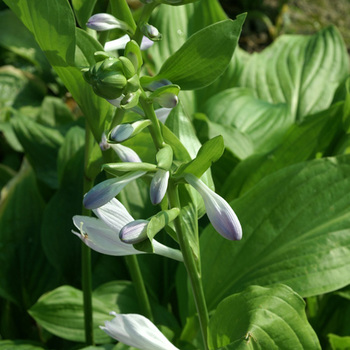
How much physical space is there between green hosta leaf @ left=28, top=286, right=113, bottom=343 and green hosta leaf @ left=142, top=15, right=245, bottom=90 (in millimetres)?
718

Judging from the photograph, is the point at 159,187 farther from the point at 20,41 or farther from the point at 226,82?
the point at 20,41

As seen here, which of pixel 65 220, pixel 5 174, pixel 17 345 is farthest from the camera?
pixel 5 174

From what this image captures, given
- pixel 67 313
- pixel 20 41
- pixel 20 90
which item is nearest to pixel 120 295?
pixel 67 313

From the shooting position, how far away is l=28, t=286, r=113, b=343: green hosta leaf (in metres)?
1.41

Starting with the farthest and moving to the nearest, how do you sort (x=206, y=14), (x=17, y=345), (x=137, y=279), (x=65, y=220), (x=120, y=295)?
1. (x=206, y=14)
2. (x=65, y=220)
3. (x=120, y=295)
4. (x=17, y=345)
5. (x=137, y=279)

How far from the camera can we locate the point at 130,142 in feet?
3.76

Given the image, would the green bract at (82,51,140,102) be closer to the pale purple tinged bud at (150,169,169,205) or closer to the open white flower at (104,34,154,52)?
the pale purple tinged bud at (150,169,169,205)

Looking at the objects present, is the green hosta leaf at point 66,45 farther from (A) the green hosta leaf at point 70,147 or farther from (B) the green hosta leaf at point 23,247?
(B) the green hosta leaf at point 23,247

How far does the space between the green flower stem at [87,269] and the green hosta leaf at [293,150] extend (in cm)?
54

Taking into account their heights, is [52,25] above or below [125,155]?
above


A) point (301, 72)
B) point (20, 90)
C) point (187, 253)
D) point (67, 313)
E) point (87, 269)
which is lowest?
point (20, 90)

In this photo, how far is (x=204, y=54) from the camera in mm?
944

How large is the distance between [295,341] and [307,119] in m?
0.81

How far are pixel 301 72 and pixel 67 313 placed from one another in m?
1.45
